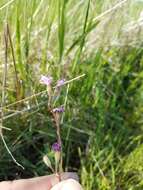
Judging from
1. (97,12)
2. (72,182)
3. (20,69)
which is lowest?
(72,182)

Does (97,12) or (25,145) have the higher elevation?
(97,12)

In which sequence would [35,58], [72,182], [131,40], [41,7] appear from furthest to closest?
[131,40], [41,7], [35,58], [72,182]

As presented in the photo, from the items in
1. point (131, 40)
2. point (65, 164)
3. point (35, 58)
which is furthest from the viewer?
point (131, 40)

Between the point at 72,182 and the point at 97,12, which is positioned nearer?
the point at 72,182

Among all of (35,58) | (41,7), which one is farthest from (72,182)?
(41,7)

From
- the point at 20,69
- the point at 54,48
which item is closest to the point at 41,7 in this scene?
the point at 54,48

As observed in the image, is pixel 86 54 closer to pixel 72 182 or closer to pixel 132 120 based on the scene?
pixel 132 120
